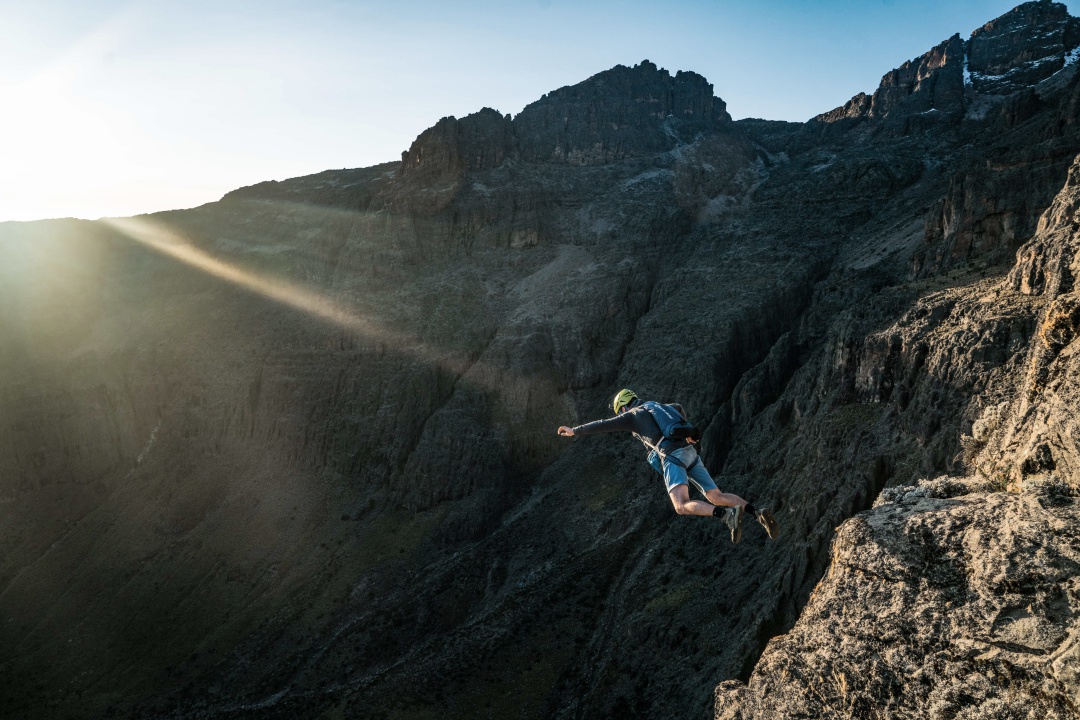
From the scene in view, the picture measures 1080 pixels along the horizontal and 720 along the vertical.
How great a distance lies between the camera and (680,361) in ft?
224

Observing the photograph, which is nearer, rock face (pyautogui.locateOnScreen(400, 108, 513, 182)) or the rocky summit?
the rocky summit

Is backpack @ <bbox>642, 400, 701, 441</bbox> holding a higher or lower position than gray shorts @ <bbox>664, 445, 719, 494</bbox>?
higher

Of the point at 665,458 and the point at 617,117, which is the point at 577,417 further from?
the point at 665,458

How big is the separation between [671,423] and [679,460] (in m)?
0.76

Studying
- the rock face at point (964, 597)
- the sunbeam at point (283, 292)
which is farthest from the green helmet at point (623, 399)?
the sunbeam at point (283, 292)

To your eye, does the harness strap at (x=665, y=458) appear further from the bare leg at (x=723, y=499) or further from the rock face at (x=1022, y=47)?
the rock face at (x=1022, y=47)

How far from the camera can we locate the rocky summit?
39.9 feet

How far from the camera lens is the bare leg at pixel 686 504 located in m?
13.0

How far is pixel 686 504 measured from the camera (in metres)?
13.4

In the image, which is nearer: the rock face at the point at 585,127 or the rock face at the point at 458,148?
the rock face at the point at 458,148

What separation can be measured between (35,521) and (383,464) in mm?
42125

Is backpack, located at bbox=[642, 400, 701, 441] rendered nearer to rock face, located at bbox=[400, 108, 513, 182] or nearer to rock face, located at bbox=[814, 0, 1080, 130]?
rock face, located at bbox=[400, 108, 513, 182]

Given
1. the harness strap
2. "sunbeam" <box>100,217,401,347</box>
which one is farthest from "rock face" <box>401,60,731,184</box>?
the harness strap

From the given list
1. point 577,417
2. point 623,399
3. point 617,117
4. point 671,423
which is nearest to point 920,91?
point 617,117
